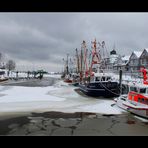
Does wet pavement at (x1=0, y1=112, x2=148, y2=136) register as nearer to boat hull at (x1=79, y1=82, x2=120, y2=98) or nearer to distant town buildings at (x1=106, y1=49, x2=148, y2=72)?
boat hull at (x1=79, y1=82, x2=120, y2=98)

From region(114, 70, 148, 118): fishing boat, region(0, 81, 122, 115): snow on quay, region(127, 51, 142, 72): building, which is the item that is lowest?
region(0, 81, 122, 115): snow on quay

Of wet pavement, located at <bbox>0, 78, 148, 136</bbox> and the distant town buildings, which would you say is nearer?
wet pavement, located at <bbox>0, 78, 148, 136</bbox>

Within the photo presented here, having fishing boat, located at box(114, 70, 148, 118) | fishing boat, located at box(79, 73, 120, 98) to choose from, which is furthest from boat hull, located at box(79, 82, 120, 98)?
fishing boat, located at box(114, 70, 148, 118)

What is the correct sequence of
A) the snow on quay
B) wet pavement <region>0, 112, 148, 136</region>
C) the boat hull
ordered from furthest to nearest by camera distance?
1. the boat hull
2. the snow on quay
3. wet pavement <region>0, 112, 148, 136</region>

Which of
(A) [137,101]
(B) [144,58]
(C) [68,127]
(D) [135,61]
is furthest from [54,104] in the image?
(D) [135,61]

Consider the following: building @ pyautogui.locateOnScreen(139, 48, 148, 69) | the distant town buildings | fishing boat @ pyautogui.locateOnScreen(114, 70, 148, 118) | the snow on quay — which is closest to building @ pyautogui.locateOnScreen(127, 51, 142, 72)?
the distant town buildings

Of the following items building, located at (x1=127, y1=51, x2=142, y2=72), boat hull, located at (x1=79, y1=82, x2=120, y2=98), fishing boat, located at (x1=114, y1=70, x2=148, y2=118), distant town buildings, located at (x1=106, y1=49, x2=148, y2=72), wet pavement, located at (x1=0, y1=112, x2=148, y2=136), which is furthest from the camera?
building, located at (x1=127, y1=51, x2=142, y2=72)

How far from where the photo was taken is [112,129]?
10.3 m

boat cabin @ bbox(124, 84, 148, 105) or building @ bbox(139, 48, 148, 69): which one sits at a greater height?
building @ bbox(139, 48, 148, 69)

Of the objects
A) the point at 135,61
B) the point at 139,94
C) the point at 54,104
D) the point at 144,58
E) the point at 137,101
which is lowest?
the point at 54,104

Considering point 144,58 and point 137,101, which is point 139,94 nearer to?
point 137,101

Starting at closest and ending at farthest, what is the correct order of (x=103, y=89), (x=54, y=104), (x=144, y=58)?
1. (x=54, y=104)
2. (x=103, y=89)
3. (x=144, y=58)
